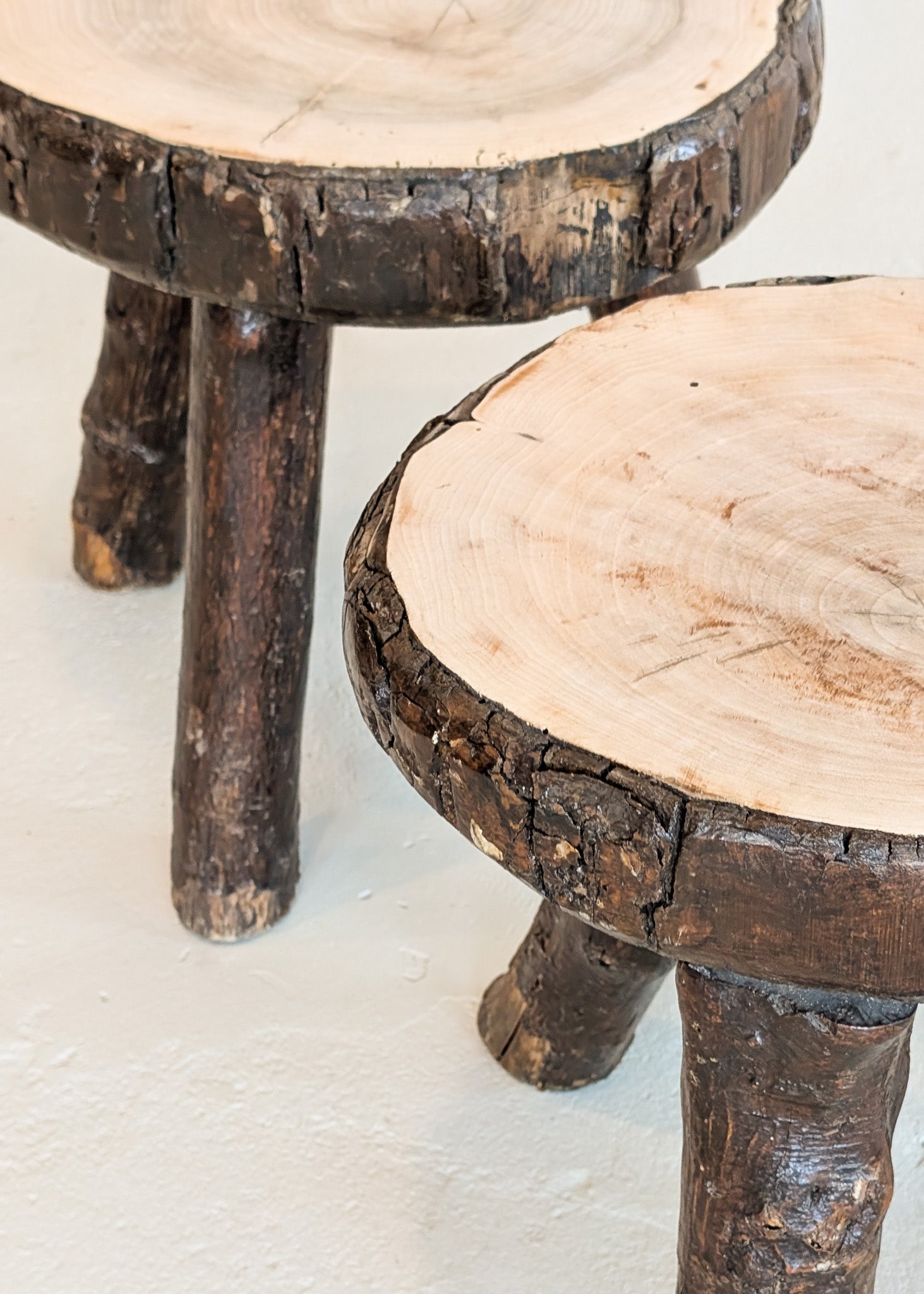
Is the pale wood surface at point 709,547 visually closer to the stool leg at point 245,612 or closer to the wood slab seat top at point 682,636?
the wood slab seat top at point 682,636

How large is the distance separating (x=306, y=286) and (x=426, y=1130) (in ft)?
2.10

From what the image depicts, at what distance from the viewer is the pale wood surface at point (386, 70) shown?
1.17m

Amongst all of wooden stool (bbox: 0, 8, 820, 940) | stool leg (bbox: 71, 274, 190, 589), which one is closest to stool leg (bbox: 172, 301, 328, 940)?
wooden stool (bbox: 0, 8, 820, 940)

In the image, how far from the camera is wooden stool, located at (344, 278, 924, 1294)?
2.57ft

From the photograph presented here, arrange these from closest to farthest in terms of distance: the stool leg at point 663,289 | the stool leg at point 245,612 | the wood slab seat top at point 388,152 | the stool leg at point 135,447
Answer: the wood slab seat top at point 388,152 < the stool leg at point 245,612 < the stool leg at point 663,289 < the stool leg at point 135,447

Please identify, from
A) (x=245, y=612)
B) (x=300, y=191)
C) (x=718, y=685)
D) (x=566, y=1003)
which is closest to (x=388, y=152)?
(x=300, y=191)

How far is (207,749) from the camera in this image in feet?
4.69

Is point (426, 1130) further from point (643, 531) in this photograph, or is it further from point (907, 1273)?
point (643, 531)

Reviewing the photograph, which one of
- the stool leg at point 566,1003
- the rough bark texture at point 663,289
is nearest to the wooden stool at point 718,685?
the stool leg at point 566,1003

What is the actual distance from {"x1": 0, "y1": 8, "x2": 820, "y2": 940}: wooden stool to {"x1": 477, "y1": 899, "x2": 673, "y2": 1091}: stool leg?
26 cm

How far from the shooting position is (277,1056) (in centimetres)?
138

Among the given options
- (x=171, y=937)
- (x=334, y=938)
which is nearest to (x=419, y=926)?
(x=334, y=938)

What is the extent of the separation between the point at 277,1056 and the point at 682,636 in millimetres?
673

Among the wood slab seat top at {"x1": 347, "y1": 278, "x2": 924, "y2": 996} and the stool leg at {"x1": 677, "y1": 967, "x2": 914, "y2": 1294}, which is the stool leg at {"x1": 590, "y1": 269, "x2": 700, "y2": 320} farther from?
the stool leg at {"x1": 677, "y1": 967, "x2": 914, "y2": 1294}
